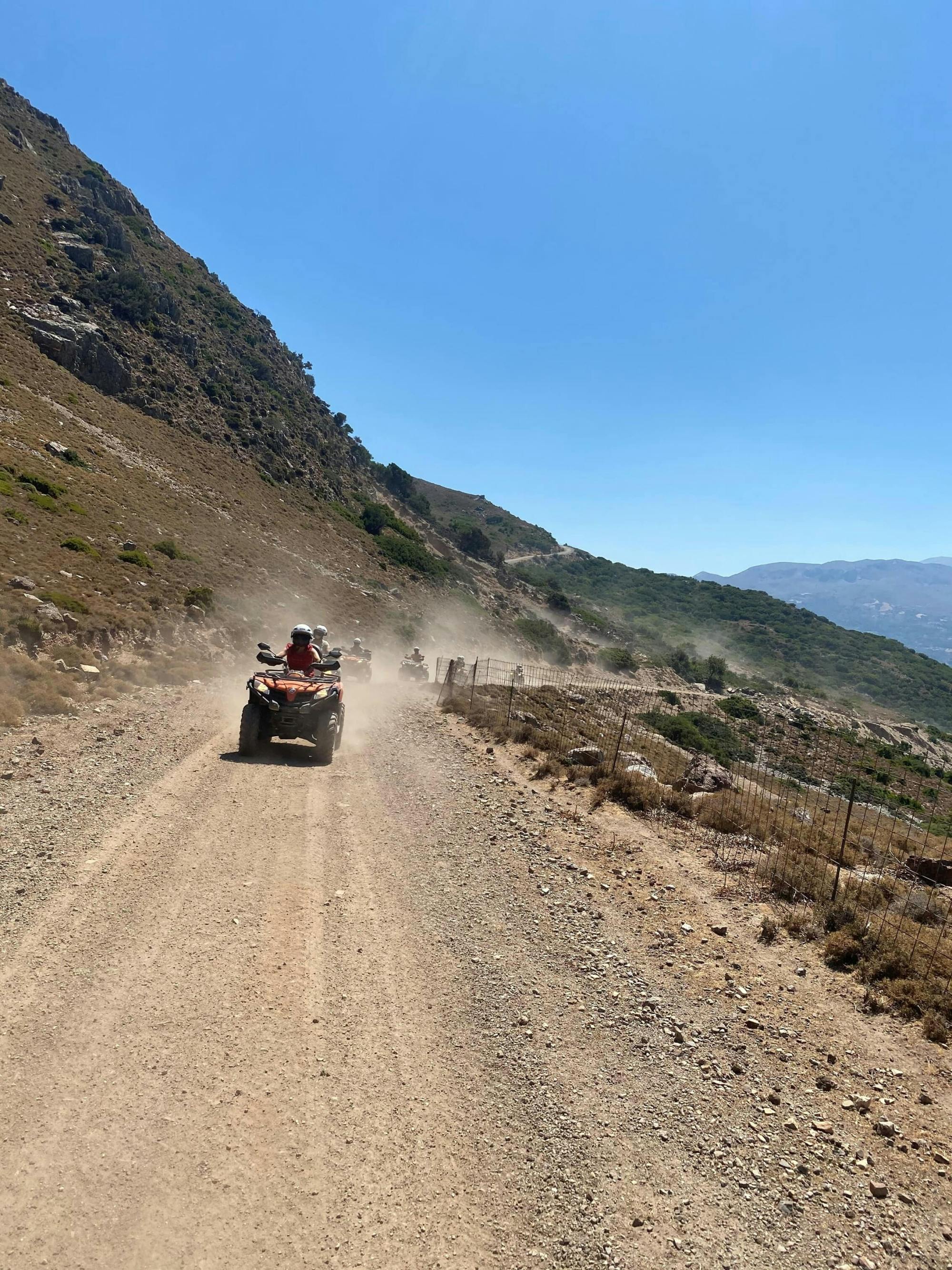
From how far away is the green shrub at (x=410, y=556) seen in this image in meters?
59.4

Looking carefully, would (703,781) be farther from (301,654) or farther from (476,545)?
(476,545)

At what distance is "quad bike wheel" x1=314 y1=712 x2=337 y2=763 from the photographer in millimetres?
11156

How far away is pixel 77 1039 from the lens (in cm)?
390

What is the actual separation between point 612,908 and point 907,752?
5268 centimetres

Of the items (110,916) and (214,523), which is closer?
(110,916)

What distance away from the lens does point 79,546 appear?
22219mm

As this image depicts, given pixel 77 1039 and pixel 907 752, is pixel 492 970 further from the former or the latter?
pixel 907 752

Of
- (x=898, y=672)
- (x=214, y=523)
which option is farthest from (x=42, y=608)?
(x=898, y=672)

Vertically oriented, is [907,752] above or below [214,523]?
below

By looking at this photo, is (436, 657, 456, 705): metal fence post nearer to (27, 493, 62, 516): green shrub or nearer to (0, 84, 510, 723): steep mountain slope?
(0, 84, 510, 723): steep mountain slope

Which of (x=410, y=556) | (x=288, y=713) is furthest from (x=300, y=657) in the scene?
(x=410, y=556)

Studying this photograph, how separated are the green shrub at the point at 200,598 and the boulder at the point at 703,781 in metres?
19.0

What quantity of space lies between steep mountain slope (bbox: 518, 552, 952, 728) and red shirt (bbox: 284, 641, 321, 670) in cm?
6718

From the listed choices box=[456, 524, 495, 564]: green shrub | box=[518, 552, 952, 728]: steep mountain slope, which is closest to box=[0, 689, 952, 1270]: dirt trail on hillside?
box=[518, 552, 952, 728]: steep mountain slope
